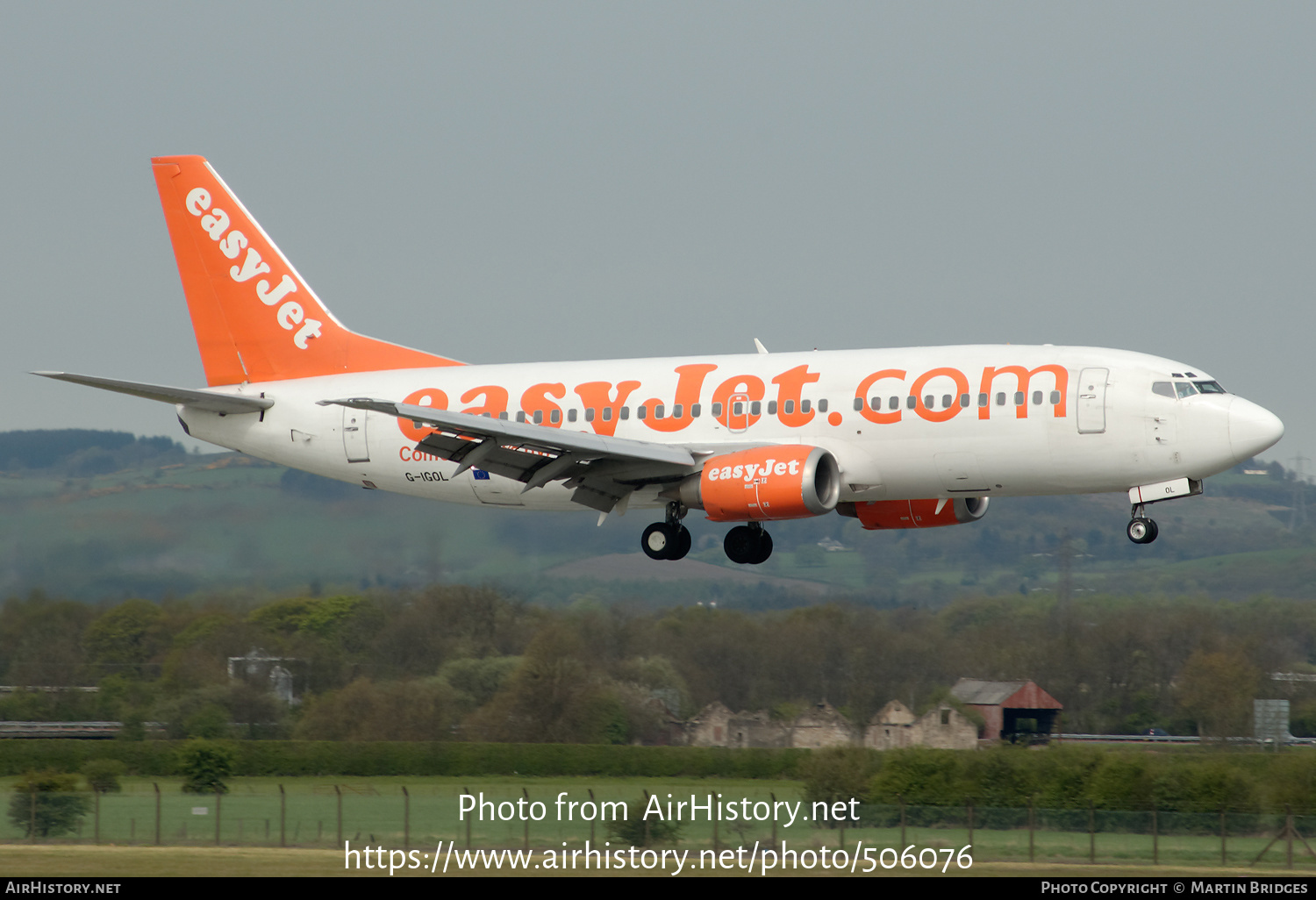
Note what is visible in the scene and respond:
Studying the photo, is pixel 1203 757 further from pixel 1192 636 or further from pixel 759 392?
pixel 759 392

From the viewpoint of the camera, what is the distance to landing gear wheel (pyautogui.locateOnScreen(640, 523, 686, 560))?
38.9 metres

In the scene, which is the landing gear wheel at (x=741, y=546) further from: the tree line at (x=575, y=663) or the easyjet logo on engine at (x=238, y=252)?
the tree line at (x=575, y=663)

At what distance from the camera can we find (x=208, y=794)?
2012 inches

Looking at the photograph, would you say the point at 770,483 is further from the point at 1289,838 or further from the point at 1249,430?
the point at 1289,838

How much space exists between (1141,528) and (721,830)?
464 inches

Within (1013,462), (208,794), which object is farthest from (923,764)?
(208,794)

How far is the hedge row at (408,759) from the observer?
183 feet

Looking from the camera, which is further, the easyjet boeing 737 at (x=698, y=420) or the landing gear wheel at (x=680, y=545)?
the landing gear wheel at (x=680, y=545)

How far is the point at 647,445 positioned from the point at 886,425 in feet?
17.4

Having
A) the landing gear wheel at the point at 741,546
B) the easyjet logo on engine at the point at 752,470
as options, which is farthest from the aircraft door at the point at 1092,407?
the landing gear wheel at the point at 741,546

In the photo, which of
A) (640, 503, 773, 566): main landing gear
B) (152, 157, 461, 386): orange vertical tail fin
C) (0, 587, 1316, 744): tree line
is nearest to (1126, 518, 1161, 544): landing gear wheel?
(640, 503, 773, 566): main landing gear

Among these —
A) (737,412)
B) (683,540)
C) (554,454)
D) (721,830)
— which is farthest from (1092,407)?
(721,830)

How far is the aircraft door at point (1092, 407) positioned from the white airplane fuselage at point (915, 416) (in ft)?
0.09

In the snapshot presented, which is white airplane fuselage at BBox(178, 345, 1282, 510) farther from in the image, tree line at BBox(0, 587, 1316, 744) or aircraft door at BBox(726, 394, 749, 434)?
tree line at BBox(0, 587, 1316, 744)
